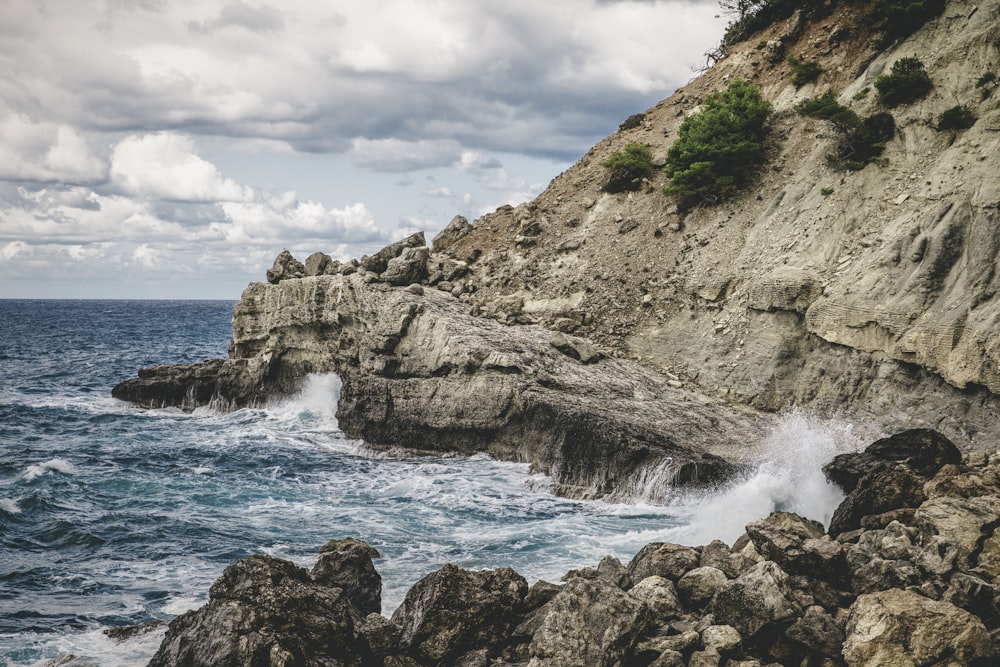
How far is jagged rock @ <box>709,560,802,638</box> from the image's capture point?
13.2 m

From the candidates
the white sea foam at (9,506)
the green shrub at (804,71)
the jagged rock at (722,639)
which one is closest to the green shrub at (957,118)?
the green shrub at (804,71)

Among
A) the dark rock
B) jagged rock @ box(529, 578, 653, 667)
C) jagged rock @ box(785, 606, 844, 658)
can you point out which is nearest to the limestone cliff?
the dark rock

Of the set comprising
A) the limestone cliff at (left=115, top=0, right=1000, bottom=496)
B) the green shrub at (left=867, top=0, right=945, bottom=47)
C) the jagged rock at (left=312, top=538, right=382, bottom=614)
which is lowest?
the jagged rock at (left=312, top=538, right=382, bottom=614)

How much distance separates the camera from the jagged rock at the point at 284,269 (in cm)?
4512

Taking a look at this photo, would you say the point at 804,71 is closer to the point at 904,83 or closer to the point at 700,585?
the point at 904,83

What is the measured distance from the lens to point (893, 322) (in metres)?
26.6

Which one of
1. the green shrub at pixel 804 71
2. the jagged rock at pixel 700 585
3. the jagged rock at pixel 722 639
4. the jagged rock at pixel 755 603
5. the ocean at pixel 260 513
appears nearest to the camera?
the jagged rock at pixel 722 639

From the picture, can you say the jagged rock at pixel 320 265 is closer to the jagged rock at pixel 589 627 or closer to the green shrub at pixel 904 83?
the green shrub at pixel 904 83

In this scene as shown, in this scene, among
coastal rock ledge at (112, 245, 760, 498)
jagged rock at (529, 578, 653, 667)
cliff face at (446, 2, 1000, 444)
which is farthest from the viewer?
coastal rock ledge at (112, 245, 760, 498)

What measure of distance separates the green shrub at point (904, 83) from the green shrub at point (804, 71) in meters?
6.38

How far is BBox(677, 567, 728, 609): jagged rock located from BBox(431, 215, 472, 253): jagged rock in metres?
35.3

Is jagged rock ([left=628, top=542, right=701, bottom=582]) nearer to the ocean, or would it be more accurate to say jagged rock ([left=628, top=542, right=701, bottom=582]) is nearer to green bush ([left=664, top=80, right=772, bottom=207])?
the ocean

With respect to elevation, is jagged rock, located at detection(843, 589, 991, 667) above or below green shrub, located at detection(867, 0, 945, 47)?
below

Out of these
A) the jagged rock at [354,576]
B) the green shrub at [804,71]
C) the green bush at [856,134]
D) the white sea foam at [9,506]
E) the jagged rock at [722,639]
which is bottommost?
the white sea foam at [9,506]
